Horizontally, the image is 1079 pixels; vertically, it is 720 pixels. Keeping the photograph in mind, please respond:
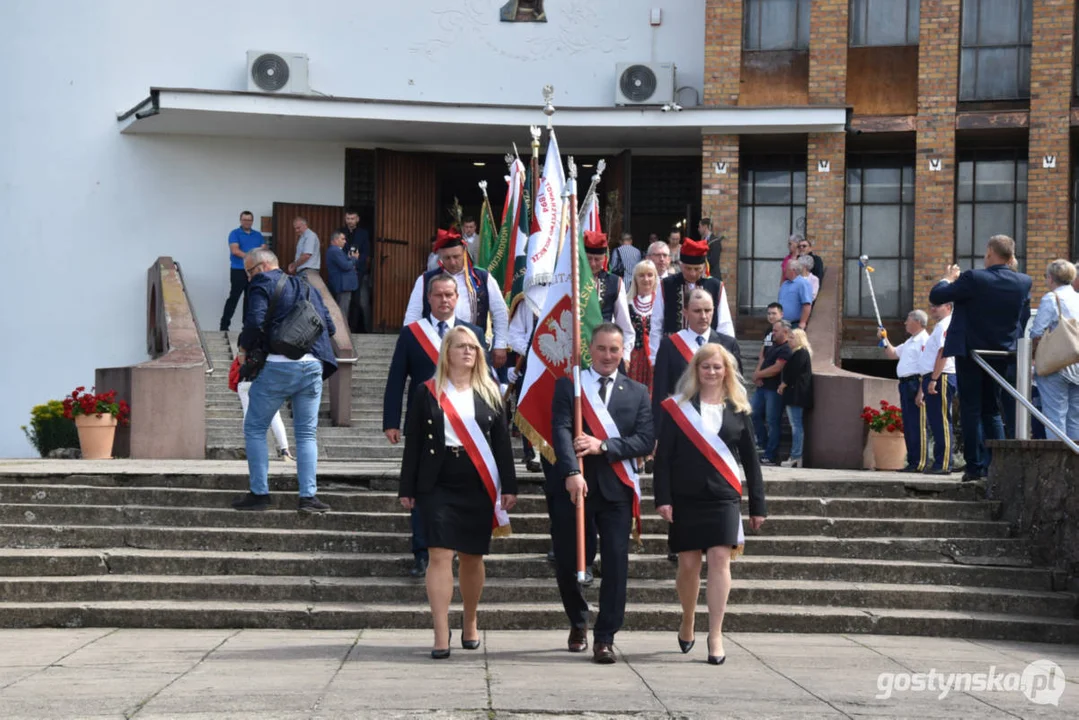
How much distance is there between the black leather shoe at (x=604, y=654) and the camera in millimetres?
7996

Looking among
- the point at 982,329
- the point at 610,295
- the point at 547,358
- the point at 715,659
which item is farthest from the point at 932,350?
the point at 715,659

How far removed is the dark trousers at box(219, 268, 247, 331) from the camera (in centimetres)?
2072

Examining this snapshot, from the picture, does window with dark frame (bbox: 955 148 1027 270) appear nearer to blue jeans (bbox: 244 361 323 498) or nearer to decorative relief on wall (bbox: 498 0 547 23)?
decorative relief on wall (bbox: 498 0 547 23)

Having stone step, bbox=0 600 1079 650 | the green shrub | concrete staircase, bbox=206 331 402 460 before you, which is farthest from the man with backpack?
the green shrub

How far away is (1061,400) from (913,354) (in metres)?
2.50

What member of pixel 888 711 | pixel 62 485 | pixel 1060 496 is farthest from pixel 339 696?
pixel 1060 496

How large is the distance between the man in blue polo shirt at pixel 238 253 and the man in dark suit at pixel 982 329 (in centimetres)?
1163

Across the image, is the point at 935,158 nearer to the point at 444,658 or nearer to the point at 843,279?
the point at 843,279

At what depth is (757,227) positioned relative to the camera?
71.0 feet

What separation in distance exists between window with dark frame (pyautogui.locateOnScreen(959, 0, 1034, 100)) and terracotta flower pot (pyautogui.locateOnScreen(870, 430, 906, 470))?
26.7ft

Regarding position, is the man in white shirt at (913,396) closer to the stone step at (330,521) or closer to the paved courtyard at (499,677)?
the stone step at (330,521)

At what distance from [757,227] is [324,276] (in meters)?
6.26

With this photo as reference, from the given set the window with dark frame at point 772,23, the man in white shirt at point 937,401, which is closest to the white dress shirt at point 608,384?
the man in white shirt at point 937,401

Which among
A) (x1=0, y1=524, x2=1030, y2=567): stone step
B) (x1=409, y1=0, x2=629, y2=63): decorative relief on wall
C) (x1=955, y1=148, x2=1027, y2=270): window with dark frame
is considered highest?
(x1=409, y1=0, x2=629, y2=63): decorative relief on wall
